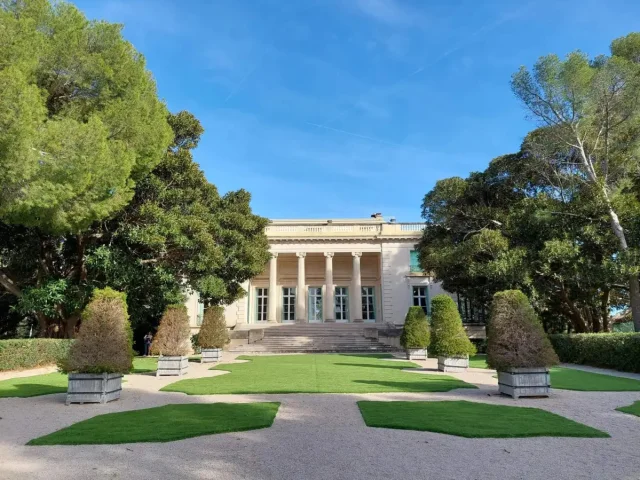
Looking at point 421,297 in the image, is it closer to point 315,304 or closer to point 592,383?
point 315,304

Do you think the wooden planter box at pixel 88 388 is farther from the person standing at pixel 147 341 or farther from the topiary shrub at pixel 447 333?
the person standing at pixel 147 341

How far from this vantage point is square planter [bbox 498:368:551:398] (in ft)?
27.3

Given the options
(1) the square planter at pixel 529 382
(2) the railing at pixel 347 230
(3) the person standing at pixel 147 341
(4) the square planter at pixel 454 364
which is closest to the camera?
(1) the square planter at pixel 529 382

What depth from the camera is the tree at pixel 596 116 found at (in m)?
17.4

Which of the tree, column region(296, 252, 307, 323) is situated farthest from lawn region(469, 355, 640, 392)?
column region(296, 252, 307, 323)

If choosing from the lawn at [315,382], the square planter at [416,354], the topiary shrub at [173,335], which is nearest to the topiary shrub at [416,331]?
the square planter at [416,354]

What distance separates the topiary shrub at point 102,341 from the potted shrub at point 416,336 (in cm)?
1296

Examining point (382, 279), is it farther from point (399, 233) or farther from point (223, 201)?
point (223, 201)

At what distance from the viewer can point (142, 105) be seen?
15.0 m

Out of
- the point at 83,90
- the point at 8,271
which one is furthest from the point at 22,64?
the point at 8,271

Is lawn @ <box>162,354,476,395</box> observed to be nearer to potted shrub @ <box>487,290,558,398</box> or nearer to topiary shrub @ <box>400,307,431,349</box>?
→ potted shrub @ <box>487,290,558,398</box>

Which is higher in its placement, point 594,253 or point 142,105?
point 142,105

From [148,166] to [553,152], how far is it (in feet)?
57.1

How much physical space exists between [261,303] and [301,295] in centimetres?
412
